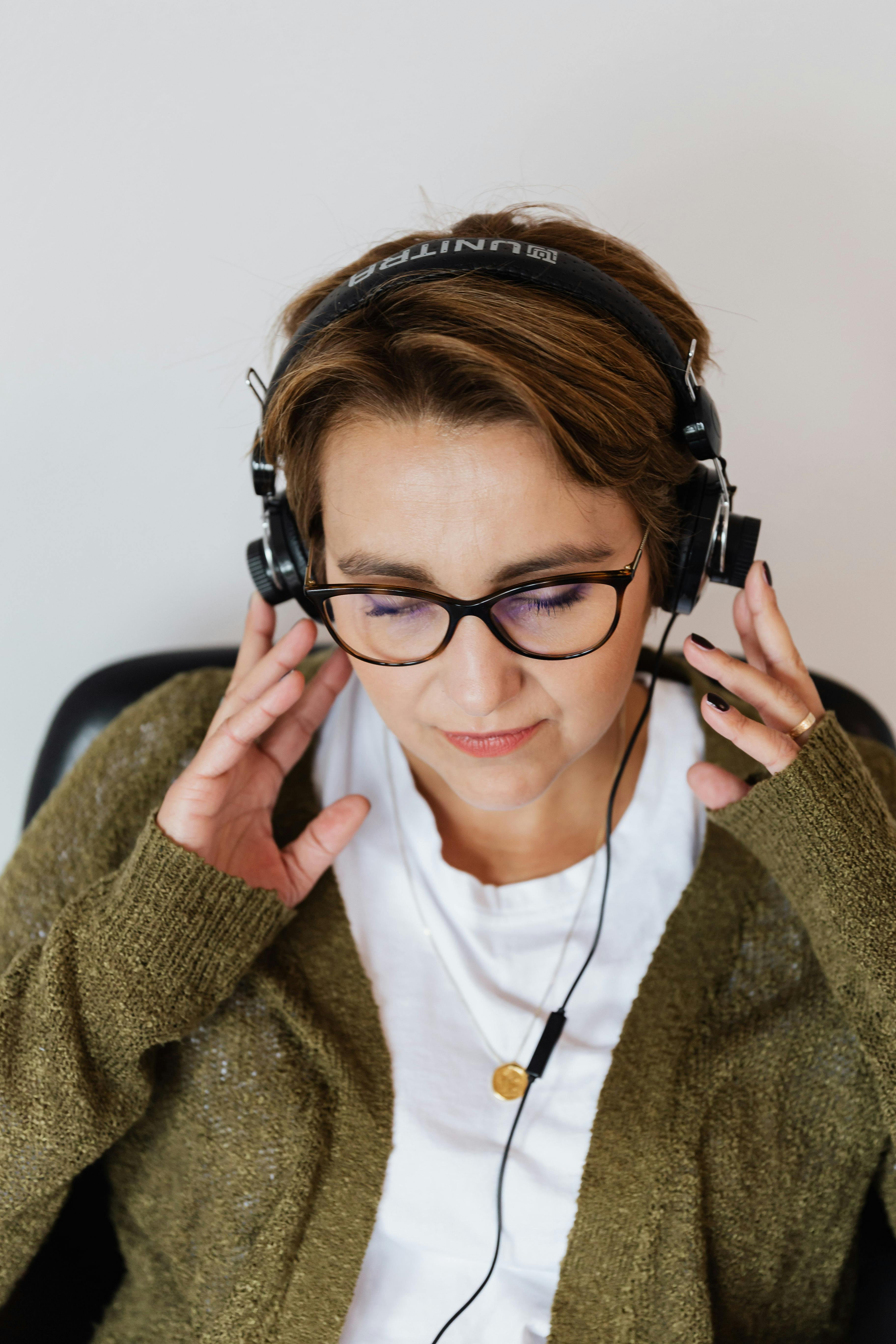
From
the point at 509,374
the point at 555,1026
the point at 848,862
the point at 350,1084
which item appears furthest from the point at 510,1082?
the point at 509,374

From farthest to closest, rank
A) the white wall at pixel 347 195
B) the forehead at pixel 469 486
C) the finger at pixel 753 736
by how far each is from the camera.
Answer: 1. the white wall at pixel 347 195
2. the finger at pixel 753 736
3. the forehead at pixel 469 486

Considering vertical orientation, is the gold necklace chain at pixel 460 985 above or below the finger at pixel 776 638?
below

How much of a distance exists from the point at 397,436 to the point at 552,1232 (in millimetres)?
918

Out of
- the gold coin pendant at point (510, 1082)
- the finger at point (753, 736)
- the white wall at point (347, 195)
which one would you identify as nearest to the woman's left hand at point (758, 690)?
the finger at point (753, 736)

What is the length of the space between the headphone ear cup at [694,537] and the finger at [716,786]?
21 centimetres

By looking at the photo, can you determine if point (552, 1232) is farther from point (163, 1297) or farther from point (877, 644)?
point (877, 644)

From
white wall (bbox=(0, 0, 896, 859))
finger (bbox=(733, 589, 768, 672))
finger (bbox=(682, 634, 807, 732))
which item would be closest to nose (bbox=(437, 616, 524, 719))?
finger (bbox=(682, 634, 807, 732))

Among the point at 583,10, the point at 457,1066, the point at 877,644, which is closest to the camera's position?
the point at 457,1066

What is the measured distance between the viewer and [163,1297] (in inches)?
51.1

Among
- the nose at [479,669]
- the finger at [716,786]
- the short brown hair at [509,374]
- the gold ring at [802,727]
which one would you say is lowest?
the finger at [716,786]

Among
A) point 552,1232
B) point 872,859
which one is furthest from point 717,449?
point 552,1232

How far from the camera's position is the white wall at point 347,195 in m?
1.36

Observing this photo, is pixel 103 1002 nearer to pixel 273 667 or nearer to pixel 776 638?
pixel 273 667

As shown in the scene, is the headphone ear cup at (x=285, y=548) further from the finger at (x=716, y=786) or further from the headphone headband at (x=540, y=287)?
the finger at (x=716, y=786)
